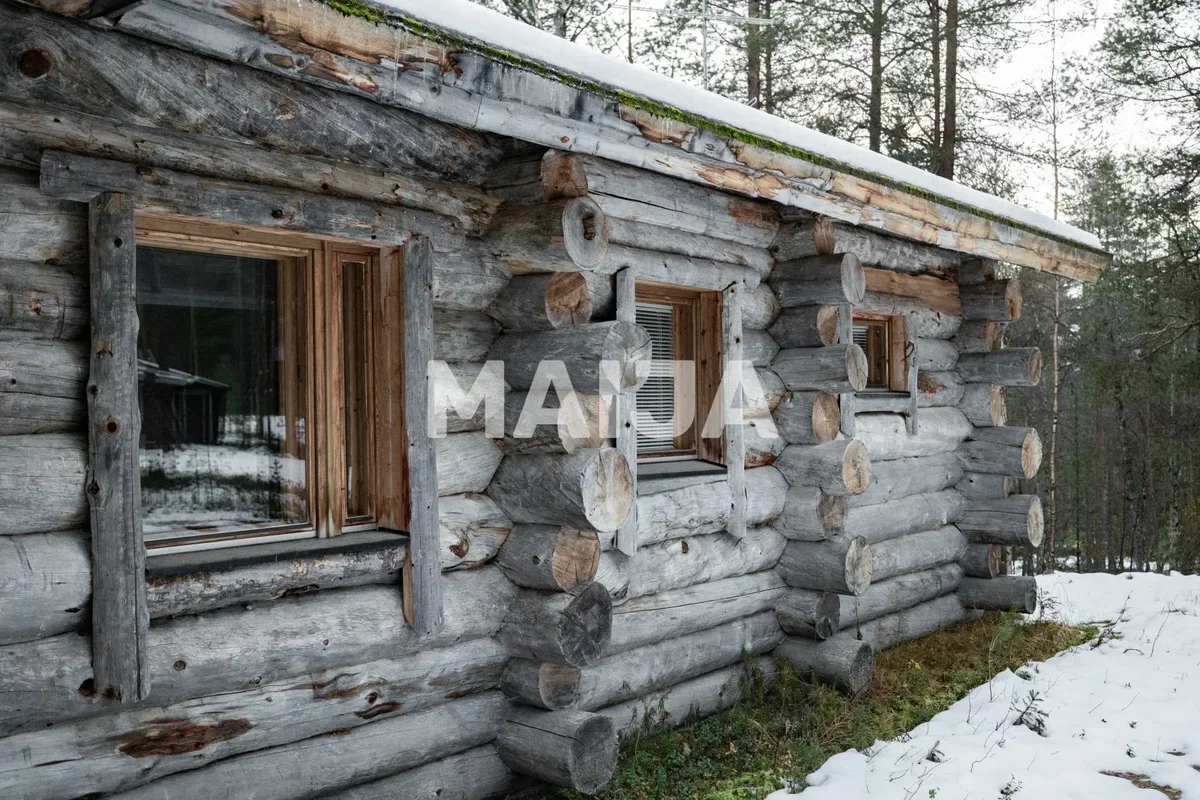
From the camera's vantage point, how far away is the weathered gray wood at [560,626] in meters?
4.70

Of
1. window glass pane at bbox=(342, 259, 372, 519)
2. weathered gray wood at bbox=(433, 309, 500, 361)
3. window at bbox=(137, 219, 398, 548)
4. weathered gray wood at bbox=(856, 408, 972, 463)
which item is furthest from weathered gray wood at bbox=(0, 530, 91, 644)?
weathered gray wood at bbox=(856, 408, 972, 463)

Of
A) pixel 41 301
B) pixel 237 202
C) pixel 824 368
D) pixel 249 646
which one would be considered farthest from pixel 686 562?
pixel 41 301

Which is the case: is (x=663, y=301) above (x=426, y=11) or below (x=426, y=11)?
below

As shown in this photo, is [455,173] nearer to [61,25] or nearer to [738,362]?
[61,25]

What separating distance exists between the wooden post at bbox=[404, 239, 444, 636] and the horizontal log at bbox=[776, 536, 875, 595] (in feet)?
10.0

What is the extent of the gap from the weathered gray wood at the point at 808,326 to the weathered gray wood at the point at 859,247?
38cm

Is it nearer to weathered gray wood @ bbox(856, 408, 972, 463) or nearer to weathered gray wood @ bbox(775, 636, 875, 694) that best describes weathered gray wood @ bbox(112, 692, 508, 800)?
weathered gray wood @ bbox(775, 636, 875, 694)

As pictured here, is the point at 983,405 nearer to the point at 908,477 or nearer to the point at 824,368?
the point at 908,477

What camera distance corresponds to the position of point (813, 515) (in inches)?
260

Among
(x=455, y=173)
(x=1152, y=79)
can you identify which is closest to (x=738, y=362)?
(x=455, y=173)

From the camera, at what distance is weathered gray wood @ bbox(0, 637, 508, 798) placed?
135 inches

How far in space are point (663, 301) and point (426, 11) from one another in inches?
117

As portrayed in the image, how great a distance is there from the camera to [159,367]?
3959 millimetres

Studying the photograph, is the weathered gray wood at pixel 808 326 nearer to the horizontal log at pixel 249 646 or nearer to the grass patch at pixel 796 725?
the grass patch at pixel 796 725
